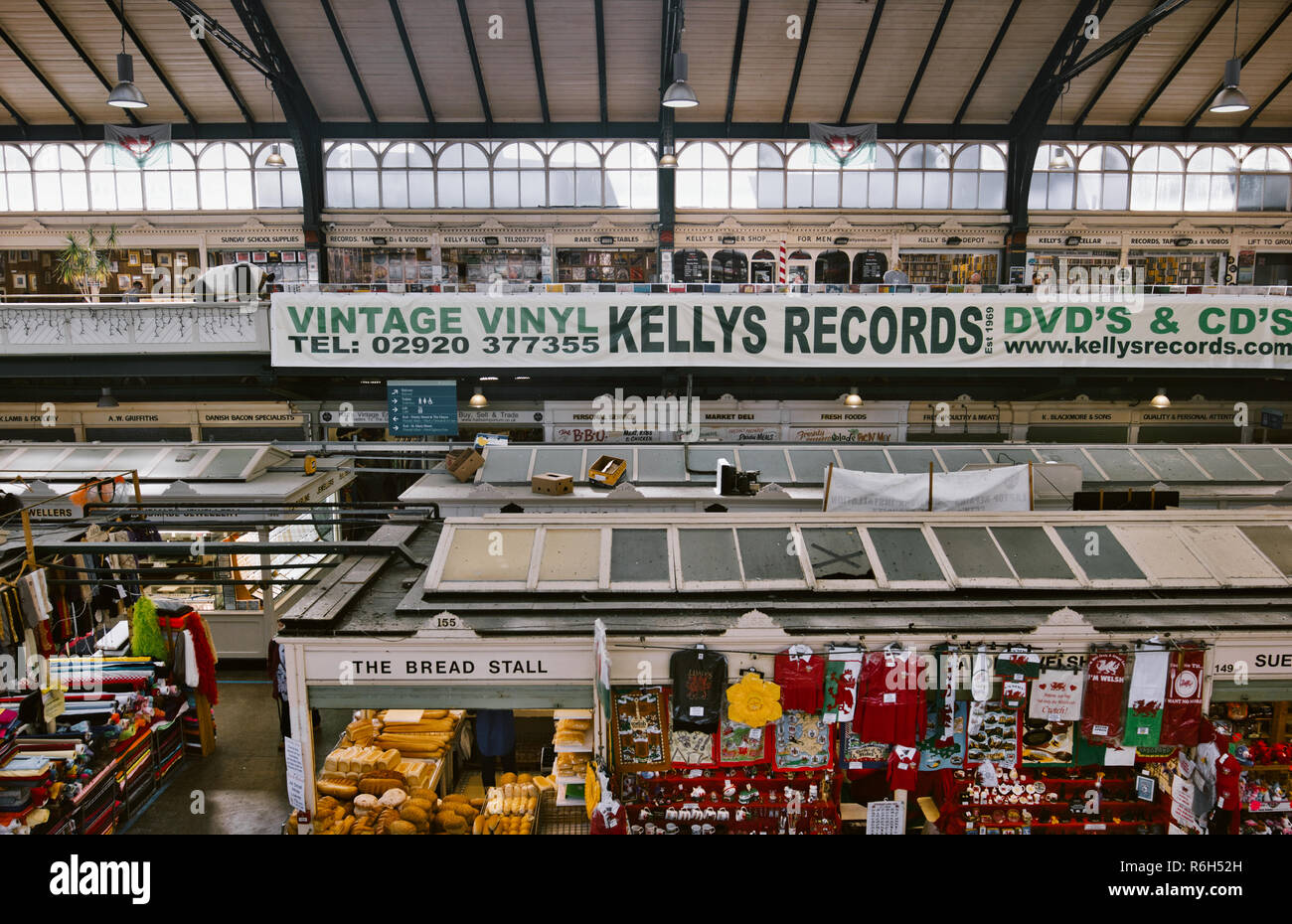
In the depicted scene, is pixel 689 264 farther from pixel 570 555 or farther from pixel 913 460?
pixel 570 555

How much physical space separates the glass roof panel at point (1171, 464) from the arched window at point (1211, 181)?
51.0 ft

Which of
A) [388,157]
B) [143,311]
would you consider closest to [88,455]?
[143,311]

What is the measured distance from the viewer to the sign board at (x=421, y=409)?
41.6ft

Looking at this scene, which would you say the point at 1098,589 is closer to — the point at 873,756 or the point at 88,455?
the point at 873,756

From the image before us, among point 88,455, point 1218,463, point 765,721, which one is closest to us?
point 765,721

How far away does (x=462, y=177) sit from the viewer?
23156mm

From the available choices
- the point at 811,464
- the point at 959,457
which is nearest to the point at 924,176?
the point at 959,457

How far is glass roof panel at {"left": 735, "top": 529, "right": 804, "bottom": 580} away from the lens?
6371 millimetres

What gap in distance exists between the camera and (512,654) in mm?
5676

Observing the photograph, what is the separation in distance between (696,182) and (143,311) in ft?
47.0

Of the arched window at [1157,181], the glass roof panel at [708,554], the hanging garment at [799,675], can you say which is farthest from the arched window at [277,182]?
the arched window at [1157,181]

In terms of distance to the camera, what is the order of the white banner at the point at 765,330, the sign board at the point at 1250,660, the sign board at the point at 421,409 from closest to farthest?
the sign board at the point at 1250,660, the sign board at the point at 421,409, the white banner at the point at 765,330

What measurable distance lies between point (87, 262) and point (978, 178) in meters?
23.1

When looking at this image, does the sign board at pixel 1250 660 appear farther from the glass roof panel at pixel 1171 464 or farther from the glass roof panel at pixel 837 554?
the glass roof panel at pixel 1171 464
